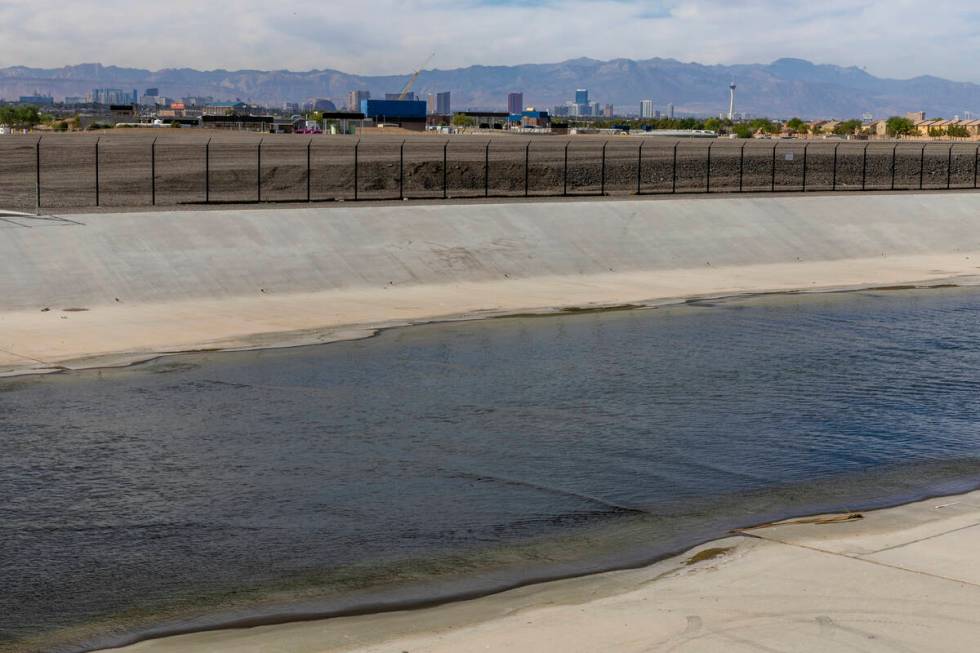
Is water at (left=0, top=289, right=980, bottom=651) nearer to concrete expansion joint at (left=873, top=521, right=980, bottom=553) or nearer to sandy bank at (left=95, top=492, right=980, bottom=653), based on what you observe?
sandy bank at (left=95, top=492, right=980, bottom=653)

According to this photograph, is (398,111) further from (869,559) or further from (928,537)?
(869,559)

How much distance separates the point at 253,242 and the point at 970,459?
2155 centimetres

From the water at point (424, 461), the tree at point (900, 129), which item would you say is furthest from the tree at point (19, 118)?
the water at point (424, 461)

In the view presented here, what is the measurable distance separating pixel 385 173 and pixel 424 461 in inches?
1787

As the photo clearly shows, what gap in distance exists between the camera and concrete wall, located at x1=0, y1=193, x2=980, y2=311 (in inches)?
1167

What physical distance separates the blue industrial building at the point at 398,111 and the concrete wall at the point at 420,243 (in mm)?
122305

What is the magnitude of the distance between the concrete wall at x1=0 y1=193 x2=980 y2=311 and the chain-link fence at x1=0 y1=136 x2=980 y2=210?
6.28 meters

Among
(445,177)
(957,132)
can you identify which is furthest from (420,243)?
(957,132)

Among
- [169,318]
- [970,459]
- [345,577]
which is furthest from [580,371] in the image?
[345,577]

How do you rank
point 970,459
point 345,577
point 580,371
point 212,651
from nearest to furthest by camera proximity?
point 212,651 → point 345,577 → point 970,459 → point 580,371

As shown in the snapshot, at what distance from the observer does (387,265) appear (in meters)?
33.6

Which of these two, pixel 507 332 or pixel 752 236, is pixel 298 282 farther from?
pixel 752 236

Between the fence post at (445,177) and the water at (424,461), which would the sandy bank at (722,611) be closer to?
the water at (424,461)

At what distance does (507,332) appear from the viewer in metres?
26.4
